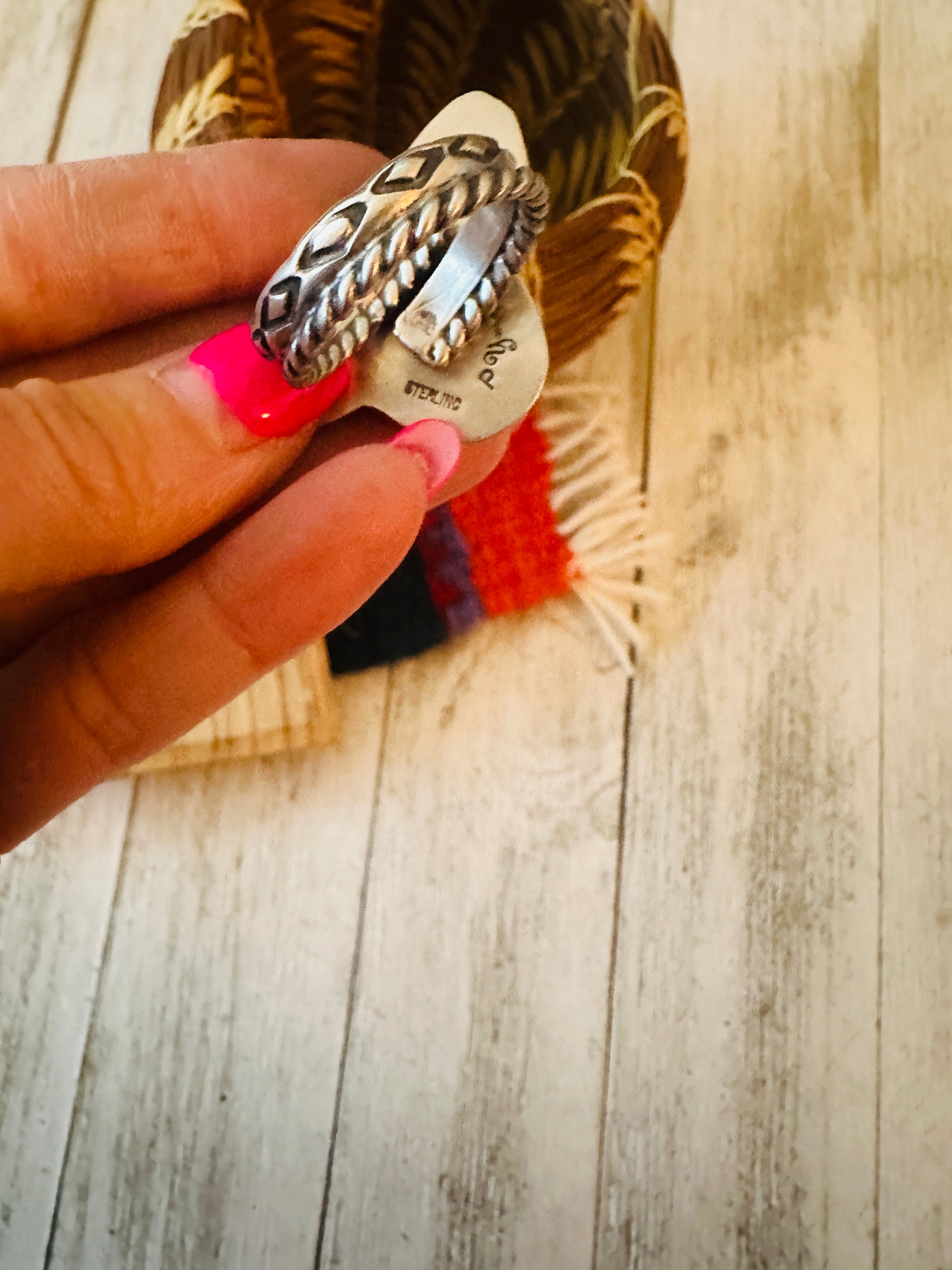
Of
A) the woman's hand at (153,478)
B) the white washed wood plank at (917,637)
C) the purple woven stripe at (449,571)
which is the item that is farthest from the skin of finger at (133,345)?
the white washed wood plank at (917,637)

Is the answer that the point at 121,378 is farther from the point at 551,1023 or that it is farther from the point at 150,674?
the point at 551,1023

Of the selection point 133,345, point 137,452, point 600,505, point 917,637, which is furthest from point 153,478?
point 917,637

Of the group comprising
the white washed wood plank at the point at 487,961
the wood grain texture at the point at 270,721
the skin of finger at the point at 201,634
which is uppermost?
the skin of finger at the point at 201,634

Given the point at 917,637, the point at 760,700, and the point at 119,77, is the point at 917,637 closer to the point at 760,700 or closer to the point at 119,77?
the point at 760,700

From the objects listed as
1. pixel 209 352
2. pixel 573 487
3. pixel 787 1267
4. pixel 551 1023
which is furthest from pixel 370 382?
pixel 787 1267

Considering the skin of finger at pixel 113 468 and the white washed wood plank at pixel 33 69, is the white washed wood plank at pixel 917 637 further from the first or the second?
the white washed wood plank at pixel 33 69

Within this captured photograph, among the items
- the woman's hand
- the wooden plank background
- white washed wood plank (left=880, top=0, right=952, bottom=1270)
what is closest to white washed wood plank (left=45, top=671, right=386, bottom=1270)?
the wooden plank background

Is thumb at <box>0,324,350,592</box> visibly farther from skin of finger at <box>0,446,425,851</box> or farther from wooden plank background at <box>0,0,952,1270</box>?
wooden plank background at <box>0,0,952,1270</box>
